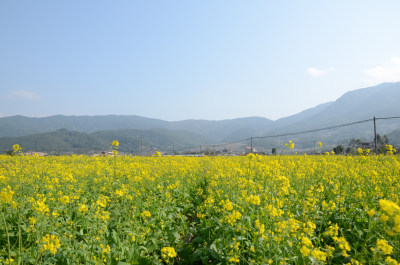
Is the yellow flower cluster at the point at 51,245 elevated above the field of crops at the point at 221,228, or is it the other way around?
the yellow flower cluster at the point at 51,245

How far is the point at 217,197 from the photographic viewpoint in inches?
192

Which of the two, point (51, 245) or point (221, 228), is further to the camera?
point (221, 228)

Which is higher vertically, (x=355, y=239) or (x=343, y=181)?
(x=343, y=181)

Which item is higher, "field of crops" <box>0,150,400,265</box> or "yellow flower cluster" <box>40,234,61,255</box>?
"yellow flower cluster" <box>40,234,61,255</box>

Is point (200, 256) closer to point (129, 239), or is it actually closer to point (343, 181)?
point (129, 239)

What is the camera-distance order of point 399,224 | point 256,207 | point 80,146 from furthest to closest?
point 80,146
point 256,207
point 399,224

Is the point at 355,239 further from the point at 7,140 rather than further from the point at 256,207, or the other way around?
the point at 7,140

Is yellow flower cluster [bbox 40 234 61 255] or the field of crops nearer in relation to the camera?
yellow flower cluster [bbox 40 234 61 255]

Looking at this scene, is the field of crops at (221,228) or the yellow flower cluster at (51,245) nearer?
the yellow flower cluster at (51,245)

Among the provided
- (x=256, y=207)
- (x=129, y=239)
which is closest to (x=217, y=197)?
(x=256, y=207)

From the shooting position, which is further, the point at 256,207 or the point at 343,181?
the point at 343,181

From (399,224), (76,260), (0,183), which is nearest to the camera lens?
(399,224)

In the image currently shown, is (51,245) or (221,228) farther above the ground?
(51,245)

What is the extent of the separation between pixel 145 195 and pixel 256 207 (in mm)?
2584
